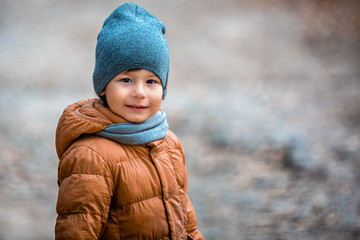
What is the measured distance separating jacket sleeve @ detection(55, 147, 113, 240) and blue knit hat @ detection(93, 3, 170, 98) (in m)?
0.28

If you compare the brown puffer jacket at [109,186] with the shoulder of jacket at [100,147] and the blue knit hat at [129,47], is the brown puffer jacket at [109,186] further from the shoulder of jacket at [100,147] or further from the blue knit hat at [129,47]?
the blue knit hat at [129,47]

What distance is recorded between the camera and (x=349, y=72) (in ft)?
10.3

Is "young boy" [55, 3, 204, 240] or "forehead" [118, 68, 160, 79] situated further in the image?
"forehead" [118, 68, 160, 79]

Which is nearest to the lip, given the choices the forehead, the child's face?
the child's face

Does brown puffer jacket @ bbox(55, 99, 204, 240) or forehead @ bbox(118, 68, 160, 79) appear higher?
forehead @ bbox(118, 68, 160, 79)

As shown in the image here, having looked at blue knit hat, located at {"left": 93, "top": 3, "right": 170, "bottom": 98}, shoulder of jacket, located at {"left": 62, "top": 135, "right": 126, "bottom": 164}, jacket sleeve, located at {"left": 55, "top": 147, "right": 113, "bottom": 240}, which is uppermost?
blue knit hat, located at {"left": 93, "top": 3, "right": 170, "bottom": 98}

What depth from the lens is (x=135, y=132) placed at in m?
1.33

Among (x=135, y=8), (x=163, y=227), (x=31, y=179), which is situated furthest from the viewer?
(x=31, y=179)

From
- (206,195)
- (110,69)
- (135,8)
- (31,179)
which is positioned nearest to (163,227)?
(110,69)

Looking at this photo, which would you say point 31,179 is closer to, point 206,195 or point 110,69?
point 206,195

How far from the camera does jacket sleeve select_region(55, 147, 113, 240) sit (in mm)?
1152

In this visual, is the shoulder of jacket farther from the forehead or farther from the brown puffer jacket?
the forehead

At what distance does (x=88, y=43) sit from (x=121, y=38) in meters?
1.74

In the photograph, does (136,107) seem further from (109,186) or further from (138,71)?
(109,186)
